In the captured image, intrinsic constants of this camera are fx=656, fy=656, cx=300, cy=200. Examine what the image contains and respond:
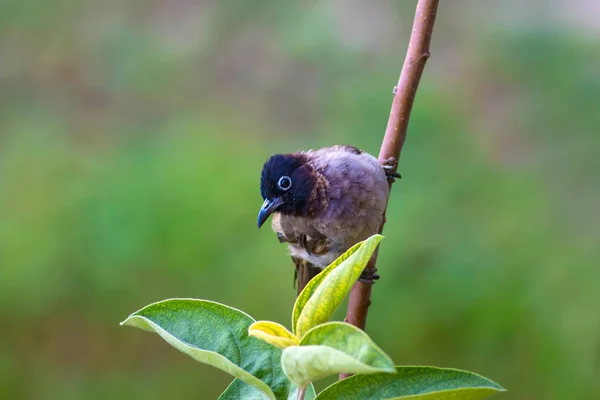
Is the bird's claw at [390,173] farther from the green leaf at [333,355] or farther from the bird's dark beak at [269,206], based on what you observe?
the green leaf at [333,355]

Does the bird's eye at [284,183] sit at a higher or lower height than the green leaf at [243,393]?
higher

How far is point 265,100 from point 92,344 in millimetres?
954

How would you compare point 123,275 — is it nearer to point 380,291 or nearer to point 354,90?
point 380,291

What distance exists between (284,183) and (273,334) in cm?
73

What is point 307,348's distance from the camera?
0.50m

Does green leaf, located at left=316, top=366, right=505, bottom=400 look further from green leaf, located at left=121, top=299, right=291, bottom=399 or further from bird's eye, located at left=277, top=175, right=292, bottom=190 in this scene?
bird's eye, located at left=277, top=175, right=292, bottom=190

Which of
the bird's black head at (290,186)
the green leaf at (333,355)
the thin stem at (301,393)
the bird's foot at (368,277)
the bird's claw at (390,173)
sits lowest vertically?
Answer: the thin stem at (301,393)

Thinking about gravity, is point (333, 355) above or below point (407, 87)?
below

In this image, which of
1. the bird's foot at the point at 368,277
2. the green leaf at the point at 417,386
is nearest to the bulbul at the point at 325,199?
the bird's foot at the point at 368,277

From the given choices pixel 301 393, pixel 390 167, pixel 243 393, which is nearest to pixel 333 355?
pixel 301 393

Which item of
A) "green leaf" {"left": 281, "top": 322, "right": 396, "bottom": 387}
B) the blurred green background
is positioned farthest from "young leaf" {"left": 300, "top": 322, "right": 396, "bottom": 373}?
the blurred green background

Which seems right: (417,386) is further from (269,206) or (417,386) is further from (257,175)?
(257,175)

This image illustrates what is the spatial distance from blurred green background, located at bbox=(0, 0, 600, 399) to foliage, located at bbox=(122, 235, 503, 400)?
133cm

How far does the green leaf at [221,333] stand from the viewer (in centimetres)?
64
